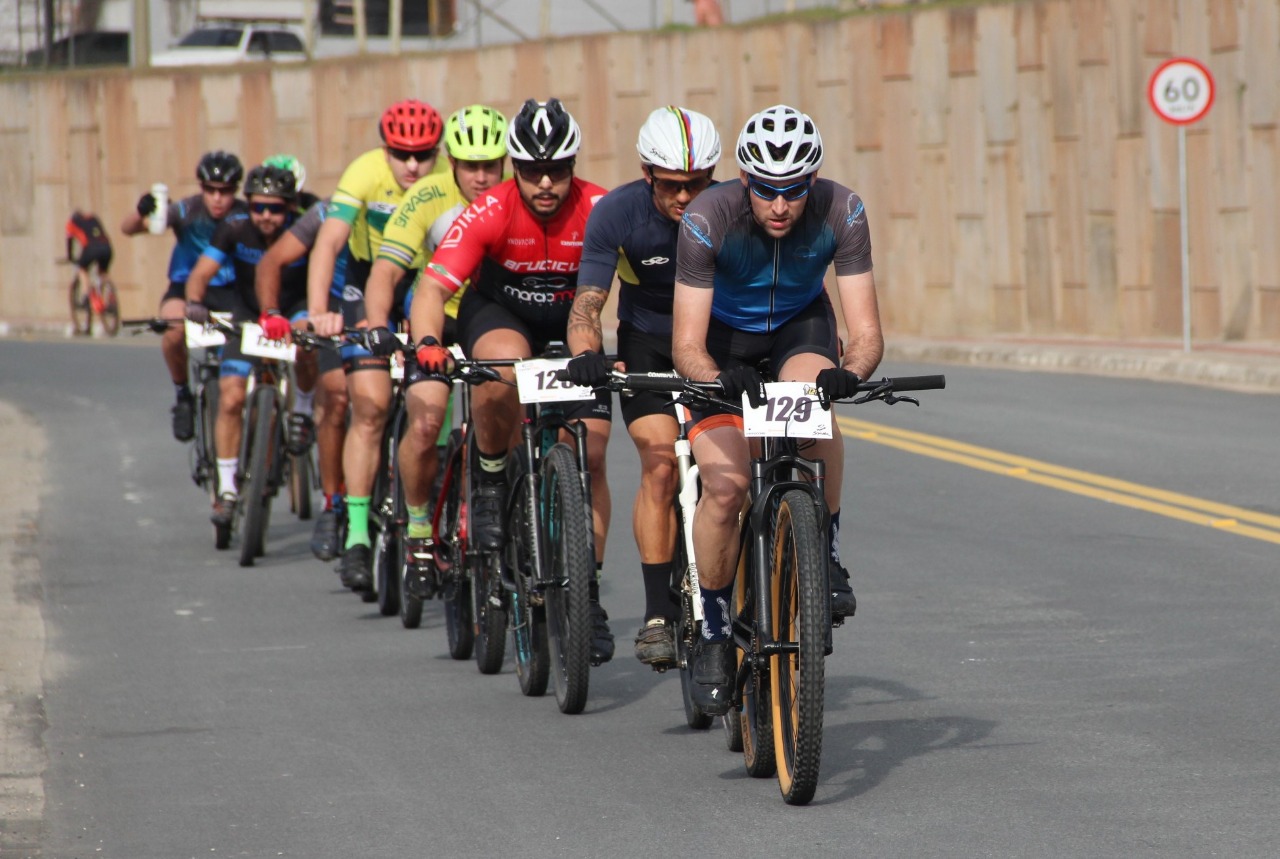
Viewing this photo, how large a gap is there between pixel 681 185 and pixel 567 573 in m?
1.33

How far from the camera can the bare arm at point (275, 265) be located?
10914 mm

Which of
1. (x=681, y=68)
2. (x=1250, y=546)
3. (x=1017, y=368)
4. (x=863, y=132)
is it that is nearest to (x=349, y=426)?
(x=1250, y=546)

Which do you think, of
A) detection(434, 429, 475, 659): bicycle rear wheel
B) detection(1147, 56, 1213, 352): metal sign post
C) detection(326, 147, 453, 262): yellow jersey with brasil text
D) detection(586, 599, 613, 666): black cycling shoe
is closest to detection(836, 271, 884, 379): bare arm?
detection(586, 599, 613, 666): black cycling shoe

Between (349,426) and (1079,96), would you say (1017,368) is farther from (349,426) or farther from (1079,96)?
(349,426)

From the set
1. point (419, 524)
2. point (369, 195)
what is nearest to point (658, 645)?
point (419, 524)

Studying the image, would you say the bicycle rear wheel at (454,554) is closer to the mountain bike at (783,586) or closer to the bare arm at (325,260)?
the bare arm at (325,260)

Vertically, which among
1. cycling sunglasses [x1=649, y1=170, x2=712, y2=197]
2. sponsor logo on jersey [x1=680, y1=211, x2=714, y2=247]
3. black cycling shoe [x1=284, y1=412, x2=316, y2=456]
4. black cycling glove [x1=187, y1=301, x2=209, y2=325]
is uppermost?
cycling sunglasses [x1=649, y1=170, x2=712, y2=197]

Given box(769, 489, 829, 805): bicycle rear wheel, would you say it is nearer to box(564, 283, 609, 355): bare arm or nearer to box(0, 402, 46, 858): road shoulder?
box(564, 283, 609, 355): bare arm

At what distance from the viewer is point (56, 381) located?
2325cm

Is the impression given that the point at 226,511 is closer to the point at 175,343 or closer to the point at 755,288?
the point at 175,343

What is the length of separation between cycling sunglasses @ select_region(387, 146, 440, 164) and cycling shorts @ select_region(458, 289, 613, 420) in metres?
→ 1.71

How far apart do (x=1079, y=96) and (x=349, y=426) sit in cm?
1531

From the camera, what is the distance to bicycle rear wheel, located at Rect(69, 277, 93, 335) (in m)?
31.8

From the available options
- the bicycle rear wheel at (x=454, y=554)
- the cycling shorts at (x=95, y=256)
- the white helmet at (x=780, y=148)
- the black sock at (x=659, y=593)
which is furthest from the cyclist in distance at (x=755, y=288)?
the cycling shorts at (x=95, y=256)
